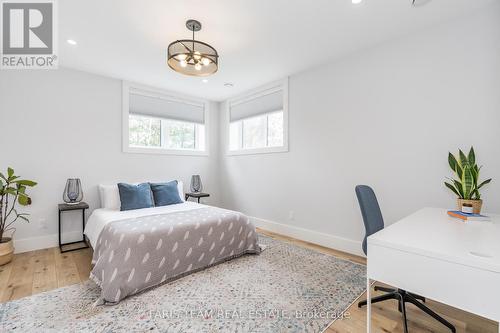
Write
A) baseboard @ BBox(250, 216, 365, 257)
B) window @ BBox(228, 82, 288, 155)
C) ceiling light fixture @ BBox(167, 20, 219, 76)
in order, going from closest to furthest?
ceiling light fixture @ BBox(167, 20, 219, 76) → baseboard @ BBox(250, 216, 365, 257) → window @ BBox(228, 82, 288, 155)

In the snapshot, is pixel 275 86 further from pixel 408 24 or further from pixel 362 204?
pixel 362 204

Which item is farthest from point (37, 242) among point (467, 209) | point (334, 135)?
point (467, 209)

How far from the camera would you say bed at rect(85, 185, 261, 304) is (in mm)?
2051

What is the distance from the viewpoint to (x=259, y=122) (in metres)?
4.46

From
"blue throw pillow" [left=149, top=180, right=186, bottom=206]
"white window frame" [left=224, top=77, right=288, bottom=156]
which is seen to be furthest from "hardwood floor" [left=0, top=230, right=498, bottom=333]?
"white window frame" [left=224, top=77, right=288, bottom=156]

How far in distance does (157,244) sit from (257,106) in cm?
296

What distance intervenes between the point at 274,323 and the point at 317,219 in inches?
75.2

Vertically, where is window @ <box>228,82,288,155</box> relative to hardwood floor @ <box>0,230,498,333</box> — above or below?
above

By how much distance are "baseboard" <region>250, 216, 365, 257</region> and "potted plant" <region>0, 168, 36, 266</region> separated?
10.8ft

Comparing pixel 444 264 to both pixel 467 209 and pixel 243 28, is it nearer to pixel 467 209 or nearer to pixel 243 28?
pixel 467 209

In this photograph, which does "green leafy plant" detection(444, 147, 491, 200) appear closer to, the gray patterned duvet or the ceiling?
the ceiling

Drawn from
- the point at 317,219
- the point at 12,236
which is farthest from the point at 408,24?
the point at 12,236

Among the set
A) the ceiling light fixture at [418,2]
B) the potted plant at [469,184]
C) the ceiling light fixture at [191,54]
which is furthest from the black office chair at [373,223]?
the ceiling light fixture at [191,54]

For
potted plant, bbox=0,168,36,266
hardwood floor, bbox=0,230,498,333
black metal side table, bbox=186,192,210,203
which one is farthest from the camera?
black metal side table, bbox=186,192,210,203
